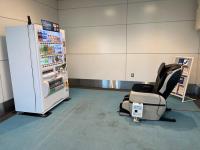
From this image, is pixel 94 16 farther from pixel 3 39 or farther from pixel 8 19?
pixel 3 39

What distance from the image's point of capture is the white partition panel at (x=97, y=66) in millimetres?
4770

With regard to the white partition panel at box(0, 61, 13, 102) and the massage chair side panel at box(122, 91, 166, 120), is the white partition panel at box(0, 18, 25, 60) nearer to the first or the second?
the white partition panel at box(0, 61, 13, 102)

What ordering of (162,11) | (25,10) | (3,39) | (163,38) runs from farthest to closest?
(163,38) → (162,11) → (25,10) → (3,39)

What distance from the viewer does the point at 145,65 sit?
4.54 metres

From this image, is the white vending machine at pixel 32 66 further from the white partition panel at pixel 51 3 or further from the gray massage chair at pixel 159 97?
the gray massage chair at pixel 159 97

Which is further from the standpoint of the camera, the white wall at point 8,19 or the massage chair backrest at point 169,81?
the white wall at point 8,19

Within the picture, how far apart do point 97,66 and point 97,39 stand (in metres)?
0.84

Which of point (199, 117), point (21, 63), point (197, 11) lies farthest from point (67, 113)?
point (197, 11)

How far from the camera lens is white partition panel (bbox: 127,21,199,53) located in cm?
408

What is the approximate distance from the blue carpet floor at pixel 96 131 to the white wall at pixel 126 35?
1551 millimetres

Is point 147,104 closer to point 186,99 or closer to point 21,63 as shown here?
point 186,99

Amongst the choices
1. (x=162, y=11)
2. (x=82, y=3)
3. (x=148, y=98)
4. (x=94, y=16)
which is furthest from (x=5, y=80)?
(x=162, y=11)

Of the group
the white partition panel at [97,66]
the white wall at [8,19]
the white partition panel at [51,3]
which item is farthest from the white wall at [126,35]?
the white wall at [8,19]

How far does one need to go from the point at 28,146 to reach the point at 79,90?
272cm
